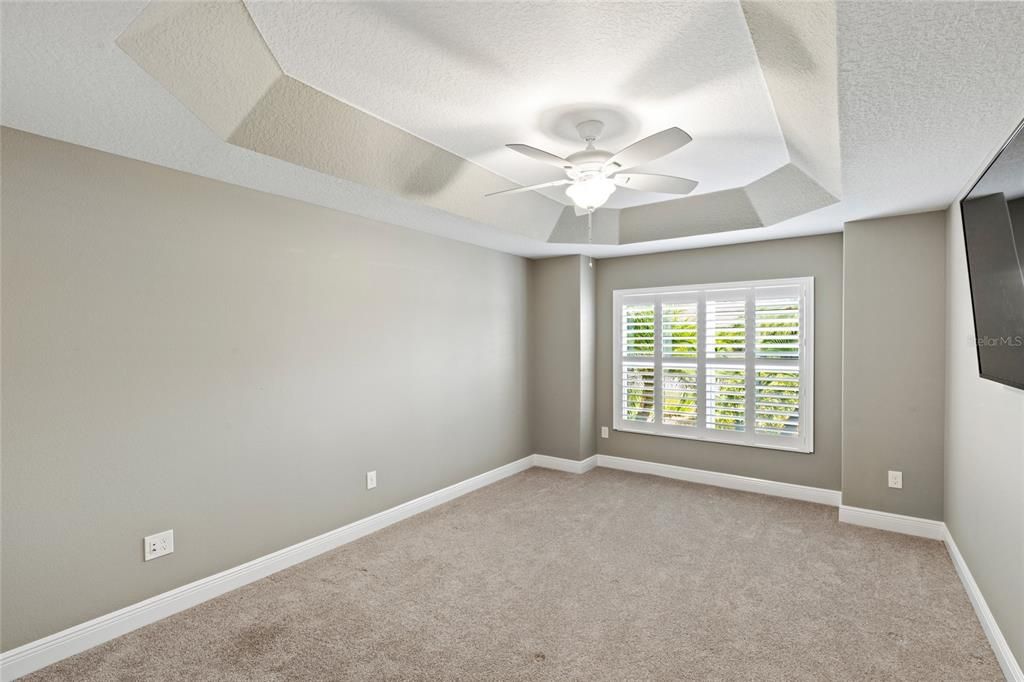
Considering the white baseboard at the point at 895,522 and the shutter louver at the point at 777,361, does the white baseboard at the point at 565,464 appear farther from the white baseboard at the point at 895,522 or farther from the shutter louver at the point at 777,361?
the white baseboard at the point at 895,522

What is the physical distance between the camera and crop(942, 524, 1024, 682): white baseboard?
6.54 ft

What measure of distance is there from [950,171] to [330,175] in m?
3.04

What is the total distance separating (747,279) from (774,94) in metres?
2.62

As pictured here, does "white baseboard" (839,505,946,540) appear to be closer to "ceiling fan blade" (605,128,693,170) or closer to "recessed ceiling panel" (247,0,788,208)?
"recessed ceiling panel" (247,0,788,208)

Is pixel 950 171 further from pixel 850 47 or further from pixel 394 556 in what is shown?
pixel 394 556

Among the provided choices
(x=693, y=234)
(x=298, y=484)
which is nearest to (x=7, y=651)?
(x=298, y=484)

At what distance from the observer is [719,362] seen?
15.0ft

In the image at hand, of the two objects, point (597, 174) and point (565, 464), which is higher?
point (597, 174)

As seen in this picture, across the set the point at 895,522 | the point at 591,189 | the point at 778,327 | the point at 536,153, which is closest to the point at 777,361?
Answer: the point at 778,327

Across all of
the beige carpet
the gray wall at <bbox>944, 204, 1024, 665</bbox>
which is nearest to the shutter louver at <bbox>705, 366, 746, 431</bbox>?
the beige carpet

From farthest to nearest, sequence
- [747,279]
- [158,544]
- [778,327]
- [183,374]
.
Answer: [747,279]
[778,327]
[183,374]
[158,544]

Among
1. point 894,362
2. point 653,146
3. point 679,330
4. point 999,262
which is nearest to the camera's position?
point 999,262

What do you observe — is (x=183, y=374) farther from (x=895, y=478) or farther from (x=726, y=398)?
(x=895, y=478)

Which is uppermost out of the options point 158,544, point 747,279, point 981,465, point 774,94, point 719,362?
point 774,94
